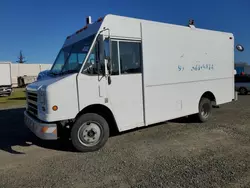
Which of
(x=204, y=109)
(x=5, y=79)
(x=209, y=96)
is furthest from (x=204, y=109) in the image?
(x=5, y=79)

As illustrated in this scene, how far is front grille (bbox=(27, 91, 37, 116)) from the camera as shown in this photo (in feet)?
16.9

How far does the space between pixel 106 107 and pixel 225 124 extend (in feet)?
13.8

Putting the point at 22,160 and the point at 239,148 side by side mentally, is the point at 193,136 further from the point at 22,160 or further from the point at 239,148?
the point at 22,160

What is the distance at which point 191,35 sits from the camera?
6918 mm

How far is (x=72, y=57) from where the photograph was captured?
5.57 meters

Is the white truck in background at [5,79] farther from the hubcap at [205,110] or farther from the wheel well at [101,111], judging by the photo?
the hubcap at [205,110]

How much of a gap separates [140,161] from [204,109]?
417 centimetres

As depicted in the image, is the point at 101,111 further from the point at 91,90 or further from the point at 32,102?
the point at 32,102

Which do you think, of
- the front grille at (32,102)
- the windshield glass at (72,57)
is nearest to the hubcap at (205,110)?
the windshield glass at (72,57)

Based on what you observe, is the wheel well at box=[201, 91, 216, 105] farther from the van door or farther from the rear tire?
the van door

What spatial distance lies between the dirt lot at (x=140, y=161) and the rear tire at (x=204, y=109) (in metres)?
0.76

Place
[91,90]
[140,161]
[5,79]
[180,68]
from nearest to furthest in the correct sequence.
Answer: [140,161] < [91,90] < [180,68] < [5,79]

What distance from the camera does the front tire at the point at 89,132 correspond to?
4926 millimetres

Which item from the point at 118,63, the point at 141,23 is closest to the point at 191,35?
the point at 141,23
